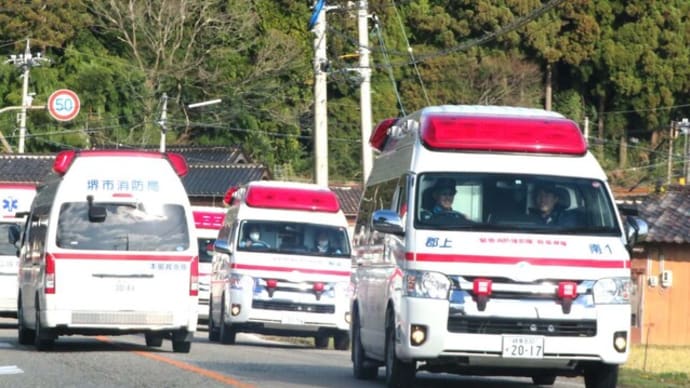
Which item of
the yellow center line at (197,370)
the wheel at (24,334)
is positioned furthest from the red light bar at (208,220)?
the yellow center line at (197,370)

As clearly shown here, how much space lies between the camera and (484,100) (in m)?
67.1

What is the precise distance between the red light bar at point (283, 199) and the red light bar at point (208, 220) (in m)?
10.5

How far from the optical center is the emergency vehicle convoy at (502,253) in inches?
506

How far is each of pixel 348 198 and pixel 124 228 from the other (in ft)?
139

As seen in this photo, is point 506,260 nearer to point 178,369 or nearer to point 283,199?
point 178,369

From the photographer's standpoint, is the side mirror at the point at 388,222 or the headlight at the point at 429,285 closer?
the headlight at the point at 429,285

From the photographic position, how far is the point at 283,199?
2569cm

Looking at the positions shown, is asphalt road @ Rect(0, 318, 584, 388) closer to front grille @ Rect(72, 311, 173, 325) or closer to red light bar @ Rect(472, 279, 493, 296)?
front grille @ Rect(72, 311, 173, 325)

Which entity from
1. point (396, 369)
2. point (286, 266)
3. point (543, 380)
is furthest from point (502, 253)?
point (286, 266)

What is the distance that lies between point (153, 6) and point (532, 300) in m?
55.1

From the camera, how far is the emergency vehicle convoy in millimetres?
12852

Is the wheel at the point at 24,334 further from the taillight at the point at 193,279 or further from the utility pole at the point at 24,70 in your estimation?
the utility pole at the point at 24,70

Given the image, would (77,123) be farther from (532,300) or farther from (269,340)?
(532,300)

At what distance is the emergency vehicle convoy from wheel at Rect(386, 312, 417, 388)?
0.5 inches
